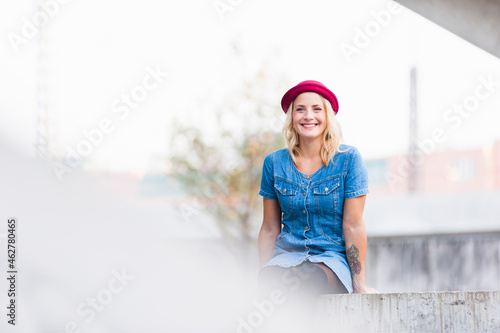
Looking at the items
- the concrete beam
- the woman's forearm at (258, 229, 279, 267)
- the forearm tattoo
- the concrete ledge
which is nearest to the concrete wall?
A: the concrete beam

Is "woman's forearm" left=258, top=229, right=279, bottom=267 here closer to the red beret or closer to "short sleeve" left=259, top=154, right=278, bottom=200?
"short sleeve" left=259, top=154, right=278, bottom=200

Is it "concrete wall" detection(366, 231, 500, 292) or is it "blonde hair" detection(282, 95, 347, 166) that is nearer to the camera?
"blonde hair" detection(282, 95, 347, 166)

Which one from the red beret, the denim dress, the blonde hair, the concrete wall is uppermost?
the red beret

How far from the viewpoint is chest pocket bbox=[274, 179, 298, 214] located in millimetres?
3049

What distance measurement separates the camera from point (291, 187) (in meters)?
3.07

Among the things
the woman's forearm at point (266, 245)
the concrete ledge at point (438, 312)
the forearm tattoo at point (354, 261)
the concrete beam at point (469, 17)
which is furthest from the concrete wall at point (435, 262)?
the concrete ledge at point (438, 312)

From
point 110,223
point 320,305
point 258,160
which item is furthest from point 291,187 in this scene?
point 258,160

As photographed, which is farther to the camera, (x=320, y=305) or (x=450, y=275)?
(x=450, y=275)

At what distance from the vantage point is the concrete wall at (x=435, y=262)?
10539 mm

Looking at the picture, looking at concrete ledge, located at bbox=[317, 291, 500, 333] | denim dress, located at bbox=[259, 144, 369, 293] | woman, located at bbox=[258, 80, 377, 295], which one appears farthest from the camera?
denim dress, located at bbox=[259, 144, 369, 293]

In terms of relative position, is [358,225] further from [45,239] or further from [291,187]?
[45,239]

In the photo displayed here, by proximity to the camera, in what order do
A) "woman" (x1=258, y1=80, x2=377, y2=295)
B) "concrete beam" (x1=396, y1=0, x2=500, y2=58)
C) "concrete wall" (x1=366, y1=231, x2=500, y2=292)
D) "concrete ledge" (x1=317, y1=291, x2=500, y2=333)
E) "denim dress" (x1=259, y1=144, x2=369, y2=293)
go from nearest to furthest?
"concrete ledge" (x1=317, y1=291, x2=500, y2=333)
"woman" (x1=258, y1=80, x2=377, y2=295)
"denim dress" (x1=259, y1=144, x2=369, y2=293)
"concrete beam" (x1=396, y1=0, x2=500, y2=58)
"concrete wall" (x1=366, y1=231, x2=500, y2=292)

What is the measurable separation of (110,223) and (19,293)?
1.19 feet

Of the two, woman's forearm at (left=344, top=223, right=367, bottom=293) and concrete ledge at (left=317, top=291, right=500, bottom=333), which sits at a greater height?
woman's forearm at (left=344, top=223, right=367, bottom=293)
